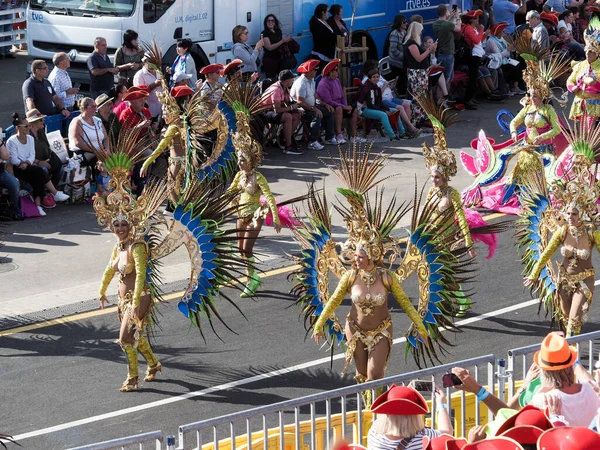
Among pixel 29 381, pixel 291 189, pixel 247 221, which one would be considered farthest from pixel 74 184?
pixel 29 381

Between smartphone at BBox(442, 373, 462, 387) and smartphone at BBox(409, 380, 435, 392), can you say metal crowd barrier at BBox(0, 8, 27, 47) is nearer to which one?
smartphone at BBox(409, 380, 435, 392)

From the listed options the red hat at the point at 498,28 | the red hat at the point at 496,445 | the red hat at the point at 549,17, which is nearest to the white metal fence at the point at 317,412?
the red hat at the point at 496,445

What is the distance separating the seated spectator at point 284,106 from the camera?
59.8 feet

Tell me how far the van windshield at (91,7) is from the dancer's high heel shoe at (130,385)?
9.95 m

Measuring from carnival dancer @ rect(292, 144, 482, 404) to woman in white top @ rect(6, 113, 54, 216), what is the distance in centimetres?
629

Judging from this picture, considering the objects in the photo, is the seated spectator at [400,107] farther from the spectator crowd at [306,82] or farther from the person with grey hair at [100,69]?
the person with grey hair at [100,69]

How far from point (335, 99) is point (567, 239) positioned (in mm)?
8685

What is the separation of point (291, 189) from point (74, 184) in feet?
9.76

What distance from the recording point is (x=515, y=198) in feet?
52.4

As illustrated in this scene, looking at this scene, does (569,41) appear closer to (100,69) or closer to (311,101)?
(311,101)

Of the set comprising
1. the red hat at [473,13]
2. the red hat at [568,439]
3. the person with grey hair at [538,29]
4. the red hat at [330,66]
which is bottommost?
the red hat at [568,439]

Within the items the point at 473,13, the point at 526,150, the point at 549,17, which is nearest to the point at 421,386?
the point at 526,150

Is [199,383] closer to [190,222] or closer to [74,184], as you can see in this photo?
[190,222]

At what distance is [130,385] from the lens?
416 inches
